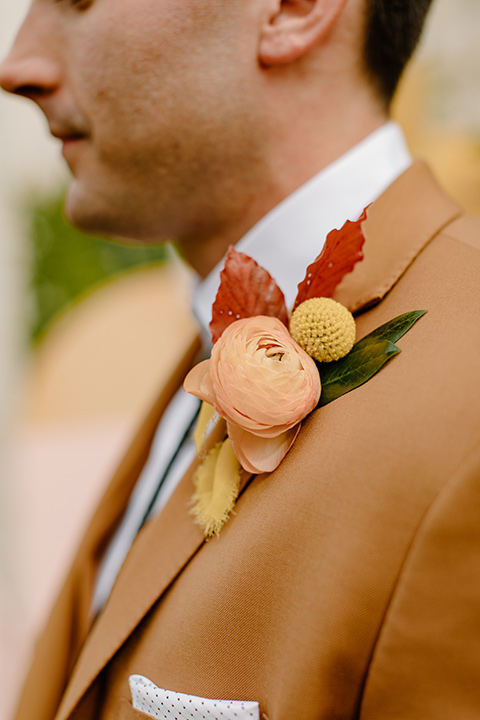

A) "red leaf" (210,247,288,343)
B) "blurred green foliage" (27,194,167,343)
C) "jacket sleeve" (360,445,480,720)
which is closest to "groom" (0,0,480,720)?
"jacket sleeve" (360,445,480,720)

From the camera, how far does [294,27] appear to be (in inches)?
34.6

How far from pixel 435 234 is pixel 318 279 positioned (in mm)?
192

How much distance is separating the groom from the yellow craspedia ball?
6cm

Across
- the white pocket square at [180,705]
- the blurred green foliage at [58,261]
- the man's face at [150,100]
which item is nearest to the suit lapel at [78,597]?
the white pocket square at [180,705]

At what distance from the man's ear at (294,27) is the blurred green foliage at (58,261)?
5.26m

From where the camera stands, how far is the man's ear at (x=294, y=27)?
2.85ft

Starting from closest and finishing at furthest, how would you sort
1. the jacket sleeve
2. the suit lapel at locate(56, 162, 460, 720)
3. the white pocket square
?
the jacket sleeve < the white pocket square < the suit lapel at locate(56, 162, 460, 720)

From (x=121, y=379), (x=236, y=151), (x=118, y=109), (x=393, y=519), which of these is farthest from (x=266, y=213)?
(x=121, y=379)

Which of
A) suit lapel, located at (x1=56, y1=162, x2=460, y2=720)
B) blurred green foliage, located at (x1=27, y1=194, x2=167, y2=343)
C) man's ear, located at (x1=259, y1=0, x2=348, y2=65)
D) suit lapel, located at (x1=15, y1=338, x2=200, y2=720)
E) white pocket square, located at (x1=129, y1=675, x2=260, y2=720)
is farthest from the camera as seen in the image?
blurred green foliage, located at (x1=27, y1=194, x2=167, y2=343)

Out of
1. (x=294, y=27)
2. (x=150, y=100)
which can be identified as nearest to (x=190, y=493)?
(x=150, y=100)

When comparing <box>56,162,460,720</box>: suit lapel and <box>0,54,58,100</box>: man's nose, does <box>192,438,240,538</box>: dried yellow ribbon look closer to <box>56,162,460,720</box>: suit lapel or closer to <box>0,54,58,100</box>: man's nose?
<box>56,162,460,720</box>: suit lapel

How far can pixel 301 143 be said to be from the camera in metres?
0.95

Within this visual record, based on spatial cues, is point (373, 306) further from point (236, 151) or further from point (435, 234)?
point (236, 151)

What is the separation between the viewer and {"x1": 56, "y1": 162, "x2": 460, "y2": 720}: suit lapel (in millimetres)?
738
